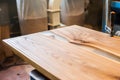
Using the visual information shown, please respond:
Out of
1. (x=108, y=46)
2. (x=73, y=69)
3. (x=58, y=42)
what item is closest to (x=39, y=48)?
(x=58, y=42)

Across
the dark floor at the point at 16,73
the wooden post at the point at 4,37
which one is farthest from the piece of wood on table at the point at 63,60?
the wooden post at the point at 4,37

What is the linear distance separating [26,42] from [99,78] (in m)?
0.65

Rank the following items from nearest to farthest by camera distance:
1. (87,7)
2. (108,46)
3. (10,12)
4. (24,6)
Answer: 1. (108,46)
2. (24,6)
3. (10,12)
4. (87,7)

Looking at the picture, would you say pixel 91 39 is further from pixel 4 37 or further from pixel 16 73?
pixel 4 37

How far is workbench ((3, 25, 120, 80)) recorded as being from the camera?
89cm

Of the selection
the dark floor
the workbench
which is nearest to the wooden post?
the dark floor

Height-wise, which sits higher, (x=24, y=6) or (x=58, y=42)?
(x=24, y=6)

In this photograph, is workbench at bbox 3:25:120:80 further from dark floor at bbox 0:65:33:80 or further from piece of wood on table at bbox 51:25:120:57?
dark floor at bbox 0:65:33:80

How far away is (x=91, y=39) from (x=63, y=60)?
38cm

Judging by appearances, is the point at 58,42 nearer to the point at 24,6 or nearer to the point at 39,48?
the point at 39,48

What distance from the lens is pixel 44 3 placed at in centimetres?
272

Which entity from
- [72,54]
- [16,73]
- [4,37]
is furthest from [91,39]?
[4,37]

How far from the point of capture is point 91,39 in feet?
4.32

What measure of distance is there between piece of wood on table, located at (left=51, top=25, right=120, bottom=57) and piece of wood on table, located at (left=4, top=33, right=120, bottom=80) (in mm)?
96
